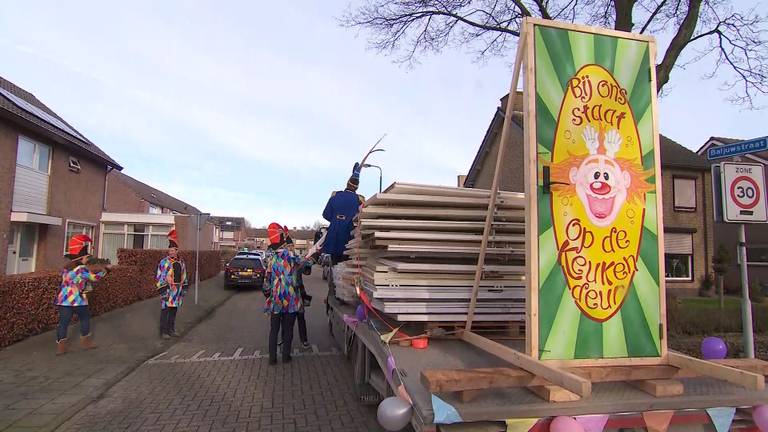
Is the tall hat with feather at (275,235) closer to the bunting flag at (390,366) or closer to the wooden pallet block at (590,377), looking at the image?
the bunting flag at (390,366)

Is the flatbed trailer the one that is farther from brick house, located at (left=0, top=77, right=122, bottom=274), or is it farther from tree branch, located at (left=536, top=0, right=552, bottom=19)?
brick house, located at (left=0, top=77, right=122, bottom=274)

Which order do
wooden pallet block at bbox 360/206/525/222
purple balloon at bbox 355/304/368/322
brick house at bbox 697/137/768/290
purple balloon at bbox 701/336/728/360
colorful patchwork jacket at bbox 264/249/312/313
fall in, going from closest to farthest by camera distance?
purple balloon at bbox 701/336/728/360
wooden pallet block at bbox 360/206/525/222
purple balloon at bbox 355/304/368/322
colorful patchwork jacket at bbox 264/249/312/313
brick house at bbox 697/137/768/290

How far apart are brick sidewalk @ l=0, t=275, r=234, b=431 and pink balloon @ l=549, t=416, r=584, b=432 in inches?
171

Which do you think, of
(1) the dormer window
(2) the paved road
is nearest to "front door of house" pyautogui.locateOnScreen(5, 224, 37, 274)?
(1) the dormer window

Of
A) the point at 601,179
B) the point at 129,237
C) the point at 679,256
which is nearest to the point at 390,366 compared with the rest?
the point at 601,179

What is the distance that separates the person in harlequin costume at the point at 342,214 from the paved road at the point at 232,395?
1.67 m

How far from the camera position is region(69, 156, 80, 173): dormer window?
55.4ft

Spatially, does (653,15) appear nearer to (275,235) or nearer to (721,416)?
(275,235)

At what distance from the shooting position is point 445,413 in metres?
2.18

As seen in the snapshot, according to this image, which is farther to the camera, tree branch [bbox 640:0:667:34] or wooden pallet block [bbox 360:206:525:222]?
tree branch [bbox 640:0:667:34]

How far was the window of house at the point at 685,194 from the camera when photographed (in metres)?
21.2

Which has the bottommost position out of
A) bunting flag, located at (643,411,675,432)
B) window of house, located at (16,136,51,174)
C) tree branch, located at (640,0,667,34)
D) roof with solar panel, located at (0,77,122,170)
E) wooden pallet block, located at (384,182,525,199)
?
bunting flag, located at (643,411,675,432)

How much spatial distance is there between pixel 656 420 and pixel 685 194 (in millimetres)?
22773

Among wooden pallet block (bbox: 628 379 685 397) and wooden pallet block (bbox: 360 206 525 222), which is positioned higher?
wooden pallet block (bbox: 360 206 525 222)
